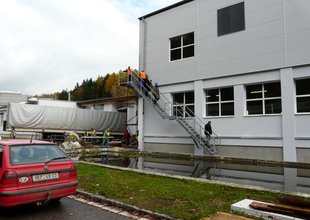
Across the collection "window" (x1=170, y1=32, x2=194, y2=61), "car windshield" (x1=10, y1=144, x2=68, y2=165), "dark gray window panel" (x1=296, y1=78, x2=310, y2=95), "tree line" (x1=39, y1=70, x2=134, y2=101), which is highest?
"tree line" (x1=39, y1=70, x2=134, y2=101)

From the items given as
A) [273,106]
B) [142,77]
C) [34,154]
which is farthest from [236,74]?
[34,154]

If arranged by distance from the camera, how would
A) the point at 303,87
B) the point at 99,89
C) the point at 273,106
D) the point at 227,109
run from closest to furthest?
the point at 303,87, the point at 273,106, the point at 227,109, the point at 99,89

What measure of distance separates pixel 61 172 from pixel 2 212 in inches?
52.3

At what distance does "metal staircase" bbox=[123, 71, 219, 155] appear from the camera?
16.3 meters

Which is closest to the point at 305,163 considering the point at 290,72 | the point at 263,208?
the point at 290,72

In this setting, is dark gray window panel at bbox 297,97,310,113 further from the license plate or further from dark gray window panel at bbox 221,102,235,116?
the license plate

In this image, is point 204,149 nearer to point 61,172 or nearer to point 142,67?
point 142,67

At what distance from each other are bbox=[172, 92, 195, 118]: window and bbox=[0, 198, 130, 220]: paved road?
498 inches

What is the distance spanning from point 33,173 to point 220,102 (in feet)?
43.3

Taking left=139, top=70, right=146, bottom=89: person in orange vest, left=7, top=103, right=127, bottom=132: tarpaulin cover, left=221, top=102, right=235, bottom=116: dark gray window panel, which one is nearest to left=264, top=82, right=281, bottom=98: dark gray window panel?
left=221, top=102, right=235, bottom=116: dark gray window panel

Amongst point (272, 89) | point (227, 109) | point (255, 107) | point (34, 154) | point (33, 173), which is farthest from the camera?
point (227, 109)

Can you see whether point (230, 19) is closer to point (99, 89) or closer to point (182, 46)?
point (182, 46)

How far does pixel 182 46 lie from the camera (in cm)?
1900

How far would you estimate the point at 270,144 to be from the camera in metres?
14.3
